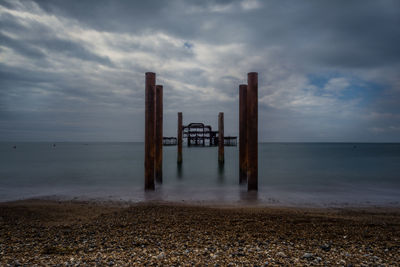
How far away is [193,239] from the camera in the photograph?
4.44 metres

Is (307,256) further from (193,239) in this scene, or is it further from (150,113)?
(150,113)

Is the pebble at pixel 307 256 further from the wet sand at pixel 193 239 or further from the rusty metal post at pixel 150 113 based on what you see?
the rusty metal post at pixel 150 113

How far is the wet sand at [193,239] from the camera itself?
3.57 meters

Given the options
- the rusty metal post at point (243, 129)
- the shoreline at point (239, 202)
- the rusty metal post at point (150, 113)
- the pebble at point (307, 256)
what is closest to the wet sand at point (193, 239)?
the pebble at point (307, 256)

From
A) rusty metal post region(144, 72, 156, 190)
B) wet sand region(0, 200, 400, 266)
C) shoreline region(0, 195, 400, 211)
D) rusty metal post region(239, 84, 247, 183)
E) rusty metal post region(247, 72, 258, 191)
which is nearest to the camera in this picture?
wet sand region(0, 200, 400, 266)

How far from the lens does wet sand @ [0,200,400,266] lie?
11.7 ft

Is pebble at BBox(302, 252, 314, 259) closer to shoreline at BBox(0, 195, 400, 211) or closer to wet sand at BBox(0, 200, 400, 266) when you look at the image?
wet sand at BBox(0, 200, 400, 266)

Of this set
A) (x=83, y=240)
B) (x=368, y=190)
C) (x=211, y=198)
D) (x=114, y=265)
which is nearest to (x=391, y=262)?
(x=114, y=265)

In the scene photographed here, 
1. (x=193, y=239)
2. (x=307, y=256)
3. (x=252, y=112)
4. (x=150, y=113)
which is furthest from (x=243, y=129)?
(x=307, y=256)

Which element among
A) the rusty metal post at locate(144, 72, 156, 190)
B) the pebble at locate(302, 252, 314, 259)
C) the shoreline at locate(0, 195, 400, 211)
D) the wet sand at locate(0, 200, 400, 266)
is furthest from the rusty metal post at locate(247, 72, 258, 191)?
the pebble at locate(302, 252, 314, 259)

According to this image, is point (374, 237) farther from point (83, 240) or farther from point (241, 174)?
point (241, 174)

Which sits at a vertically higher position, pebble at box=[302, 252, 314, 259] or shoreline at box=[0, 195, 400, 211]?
pebble at box=[302, 252, 314, 259]

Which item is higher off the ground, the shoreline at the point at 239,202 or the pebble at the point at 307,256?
the pebble at the point at 307,256

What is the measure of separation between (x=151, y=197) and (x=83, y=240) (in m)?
4.99
